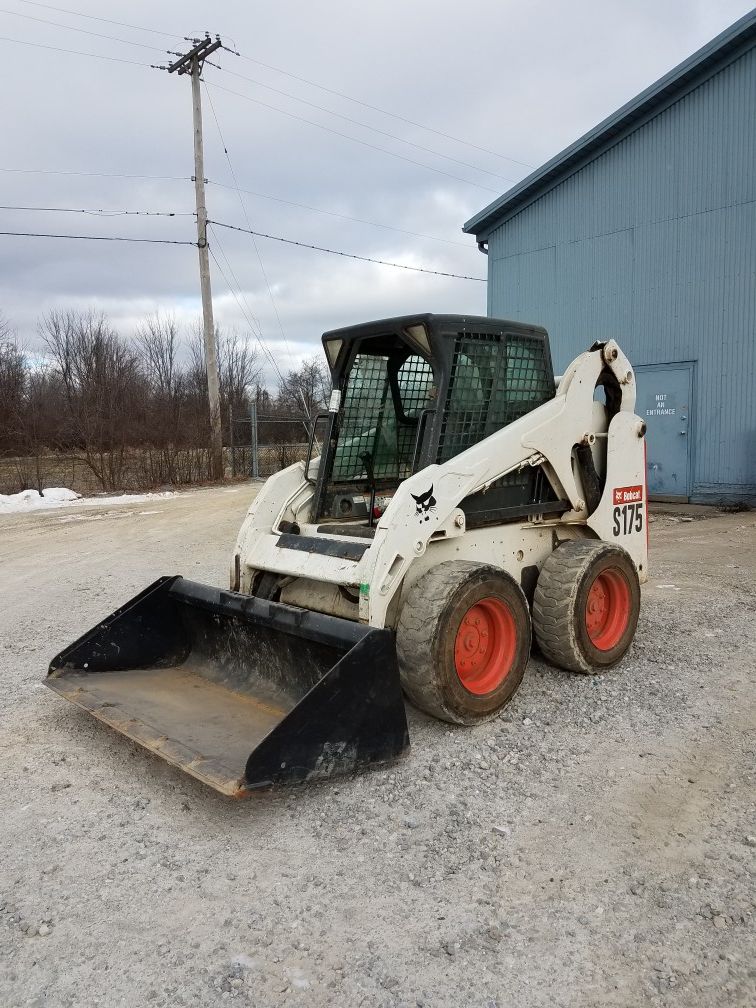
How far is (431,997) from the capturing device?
229cm

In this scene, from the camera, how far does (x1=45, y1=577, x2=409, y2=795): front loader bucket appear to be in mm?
3307

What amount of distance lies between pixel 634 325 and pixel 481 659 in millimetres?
10750

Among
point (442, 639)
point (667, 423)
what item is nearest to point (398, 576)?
point (442, 639)

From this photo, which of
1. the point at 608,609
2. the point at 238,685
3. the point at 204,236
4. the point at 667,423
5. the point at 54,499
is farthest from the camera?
the point at 204,236

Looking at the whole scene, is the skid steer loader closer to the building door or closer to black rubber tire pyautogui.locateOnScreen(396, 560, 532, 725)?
black rubber tire pyautogui.locateOnScreen(396, 560, 532, 725)

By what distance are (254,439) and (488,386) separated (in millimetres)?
17268

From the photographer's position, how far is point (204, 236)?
837 inches

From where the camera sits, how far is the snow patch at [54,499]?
15664mm

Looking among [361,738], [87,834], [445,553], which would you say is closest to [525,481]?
[445,553]

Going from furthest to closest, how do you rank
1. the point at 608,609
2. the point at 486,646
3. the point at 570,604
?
the point at 608,609, the point at 570,604, the point at 486,646

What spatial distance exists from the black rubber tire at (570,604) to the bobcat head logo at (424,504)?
115 centimetres

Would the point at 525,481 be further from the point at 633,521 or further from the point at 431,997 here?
the point at 431,997

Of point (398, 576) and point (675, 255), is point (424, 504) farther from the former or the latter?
point (675, 255)

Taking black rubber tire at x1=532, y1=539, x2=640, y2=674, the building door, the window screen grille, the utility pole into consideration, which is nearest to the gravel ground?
black rubber tire at x1=532, y1=539, x2=640, y2=674
